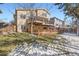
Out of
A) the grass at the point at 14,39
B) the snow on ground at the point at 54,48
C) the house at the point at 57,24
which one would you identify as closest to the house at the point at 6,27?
the grass at the point at 14,39

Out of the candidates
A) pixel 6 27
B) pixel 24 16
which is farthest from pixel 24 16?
pixel 6 27

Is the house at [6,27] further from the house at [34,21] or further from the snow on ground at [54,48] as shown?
the snow on ground at [54,48]

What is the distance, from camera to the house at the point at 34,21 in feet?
4.79

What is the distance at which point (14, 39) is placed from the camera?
4.80 feet

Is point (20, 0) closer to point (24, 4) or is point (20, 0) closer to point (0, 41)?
point (24, 4)

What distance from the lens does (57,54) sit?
1.44 m

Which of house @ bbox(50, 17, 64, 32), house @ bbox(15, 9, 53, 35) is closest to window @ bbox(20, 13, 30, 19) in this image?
house @ bbox(15, 9, 53, 35)

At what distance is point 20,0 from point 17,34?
288mm

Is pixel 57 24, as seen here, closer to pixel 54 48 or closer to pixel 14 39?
pixel 54 48

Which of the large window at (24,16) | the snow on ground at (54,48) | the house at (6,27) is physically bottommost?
the snow on ground at (54,48)

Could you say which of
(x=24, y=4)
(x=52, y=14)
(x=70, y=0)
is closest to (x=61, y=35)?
(x=52, y=14)

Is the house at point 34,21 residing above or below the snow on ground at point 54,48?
above

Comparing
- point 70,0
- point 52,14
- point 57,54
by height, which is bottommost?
point 57,54

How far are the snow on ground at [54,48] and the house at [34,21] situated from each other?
0.38 feet
